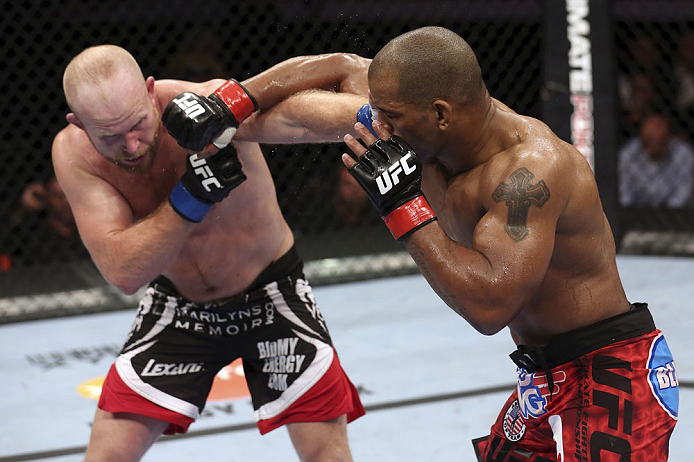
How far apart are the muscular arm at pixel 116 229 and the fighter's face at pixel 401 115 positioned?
0.55m

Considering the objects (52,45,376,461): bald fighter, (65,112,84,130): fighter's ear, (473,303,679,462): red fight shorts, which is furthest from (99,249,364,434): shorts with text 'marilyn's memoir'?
(473,303,679,462): red fight shorts

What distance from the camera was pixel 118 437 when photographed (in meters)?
1.85

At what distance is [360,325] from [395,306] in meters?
0.30

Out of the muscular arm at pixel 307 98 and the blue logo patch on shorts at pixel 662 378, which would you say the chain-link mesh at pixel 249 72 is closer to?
the muscular arm at pixel 307 98

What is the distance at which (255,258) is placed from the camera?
2.02 metres

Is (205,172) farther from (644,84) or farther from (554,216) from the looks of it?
(644,84)

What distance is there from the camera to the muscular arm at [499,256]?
1.34m

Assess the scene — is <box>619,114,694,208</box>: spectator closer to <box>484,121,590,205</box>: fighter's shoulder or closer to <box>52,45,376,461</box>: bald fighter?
<box>52,45,376,461</box>: bald fighter

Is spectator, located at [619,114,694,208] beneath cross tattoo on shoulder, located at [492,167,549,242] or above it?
beneath

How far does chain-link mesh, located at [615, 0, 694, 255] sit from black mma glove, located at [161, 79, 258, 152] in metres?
3.37

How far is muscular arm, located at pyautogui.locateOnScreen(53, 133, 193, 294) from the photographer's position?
1.78m

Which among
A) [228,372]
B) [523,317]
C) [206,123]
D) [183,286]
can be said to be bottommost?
[228,372]

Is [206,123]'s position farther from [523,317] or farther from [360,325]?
[360,325]

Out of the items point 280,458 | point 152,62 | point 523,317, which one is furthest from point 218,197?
point 152,62
